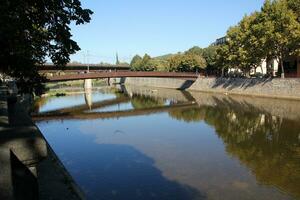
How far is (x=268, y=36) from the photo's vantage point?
58.7 metres

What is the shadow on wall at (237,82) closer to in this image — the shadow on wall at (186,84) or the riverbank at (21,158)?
the shadow on wall at (186,84)

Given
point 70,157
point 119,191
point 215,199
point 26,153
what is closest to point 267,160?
point 215,199

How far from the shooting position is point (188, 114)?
50281 mm

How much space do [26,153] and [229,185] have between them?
1650 cm

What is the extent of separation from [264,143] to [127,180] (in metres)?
13.6

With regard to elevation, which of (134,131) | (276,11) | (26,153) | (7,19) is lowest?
(134,131)

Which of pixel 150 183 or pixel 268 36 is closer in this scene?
pixel 150 183

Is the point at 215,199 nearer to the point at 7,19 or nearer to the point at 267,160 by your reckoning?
the point at 267,160

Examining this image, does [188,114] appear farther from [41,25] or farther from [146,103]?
[41,25]

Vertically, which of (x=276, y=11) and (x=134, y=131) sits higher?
(x=276, y=11)

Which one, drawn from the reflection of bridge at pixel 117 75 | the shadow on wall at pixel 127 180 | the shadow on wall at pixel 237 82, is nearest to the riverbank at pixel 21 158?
the shadow on wall at pixel 127 180

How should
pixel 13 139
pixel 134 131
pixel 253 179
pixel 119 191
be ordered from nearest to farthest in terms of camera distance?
pixel 13 139 → pixel 119 191 → pixel 253 179 → pixel 134 131

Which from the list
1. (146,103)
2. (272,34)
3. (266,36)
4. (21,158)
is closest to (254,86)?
(266,36)

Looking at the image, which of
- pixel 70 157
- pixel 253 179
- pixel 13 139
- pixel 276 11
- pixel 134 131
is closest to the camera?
pixel 13 139
